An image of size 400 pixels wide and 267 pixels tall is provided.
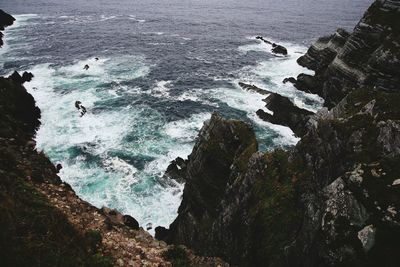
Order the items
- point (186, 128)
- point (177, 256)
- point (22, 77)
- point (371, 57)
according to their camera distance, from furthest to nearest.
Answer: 1. point (22, 77)
2. point (186, 128)
3. point (371, 57)
4. point (177, 256)

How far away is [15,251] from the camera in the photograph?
A: 10.8 meters

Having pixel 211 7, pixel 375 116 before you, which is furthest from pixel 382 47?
pixel 211 7

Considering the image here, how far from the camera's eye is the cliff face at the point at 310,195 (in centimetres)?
1206

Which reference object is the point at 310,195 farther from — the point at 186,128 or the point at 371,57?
the point at 371,57

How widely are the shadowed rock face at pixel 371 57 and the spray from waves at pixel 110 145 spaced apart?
74.3 ft

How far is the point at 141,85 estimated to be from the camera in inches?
2440

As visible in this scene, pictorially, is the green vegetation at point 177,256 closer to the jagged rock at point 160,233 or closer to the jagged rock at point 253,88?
the jagged rock at point 160,233

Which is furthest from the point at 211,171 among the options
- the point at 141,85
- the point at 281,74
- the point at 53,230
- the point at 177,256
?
the point at 281,74

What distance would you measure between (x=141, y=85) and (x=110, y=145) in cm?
2326

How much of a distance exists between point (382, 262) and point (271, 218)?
7.34 m

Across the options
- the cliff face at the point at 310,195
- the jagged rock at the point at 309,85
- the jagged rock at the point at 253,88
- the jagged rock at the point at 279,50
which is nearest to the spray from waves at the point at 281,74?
the jagged rock at the point at 309,85

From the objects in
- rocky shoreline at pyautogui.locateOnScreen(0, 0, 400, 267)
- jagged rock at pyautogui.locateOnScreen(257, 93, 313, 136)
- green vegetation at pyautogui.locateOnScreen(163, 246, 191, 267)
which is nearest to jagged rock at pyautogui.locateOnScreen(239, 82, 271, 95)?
jagged rock at pyautogui.locateOnScreen(257, 93, 313, 136)

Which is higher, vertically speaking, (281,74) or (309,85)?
(309,85)

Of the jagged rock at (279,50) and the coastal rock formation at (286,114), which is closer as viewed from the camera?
the coastal rock formation at (286,114)
